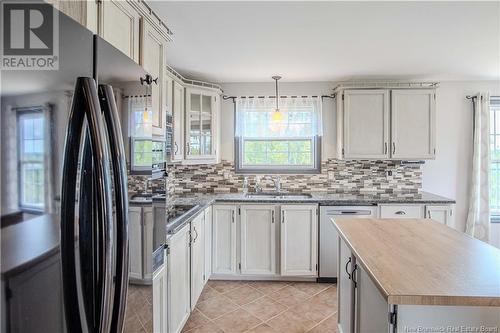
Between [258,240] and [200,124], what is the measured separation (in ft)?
5.01

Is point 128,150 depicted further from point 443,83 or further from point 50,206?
point 443,83

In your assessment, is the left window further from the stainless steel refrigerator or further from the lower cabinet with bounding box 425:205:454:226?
the lower cabinet with bounding box 425:205:454:226

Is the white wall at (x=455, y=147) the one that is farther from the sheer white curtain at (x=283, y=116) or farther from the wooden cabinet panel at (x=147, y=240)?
the wooden cabinet panel at (x=147, y=240)

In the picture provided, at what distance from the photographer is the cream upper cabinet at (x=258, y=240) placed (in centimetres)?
339

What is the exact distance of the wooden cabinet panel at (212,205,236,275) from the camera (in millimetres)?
3400

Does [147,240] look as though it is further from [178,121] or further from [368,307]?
[178,121]

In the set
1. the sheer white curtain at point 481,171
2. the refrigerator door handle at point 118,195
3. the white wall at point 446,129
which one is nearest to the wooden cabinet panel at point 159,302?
the refrigerator door handle at point 118,195

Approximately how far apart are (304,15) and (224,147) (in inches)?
87.4

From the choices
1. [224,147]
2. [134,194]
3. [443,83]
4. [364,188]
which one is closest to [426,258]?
[134,194]

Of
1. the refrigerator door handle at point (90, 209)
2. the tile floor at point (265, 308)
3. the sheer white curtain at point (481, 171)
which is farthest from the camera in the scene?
the sheer white curtain at point (481, 171)

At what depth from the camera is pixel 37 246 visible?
60cm

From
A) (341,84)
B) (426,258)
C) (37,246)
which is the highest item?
(341,84)

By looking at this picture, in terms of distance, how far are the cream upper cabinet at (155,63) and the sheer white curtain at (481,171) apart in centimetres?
389

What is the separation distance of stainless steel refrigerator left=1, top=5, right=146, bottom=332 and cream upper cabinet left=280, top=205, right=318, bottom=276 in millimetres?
2670
